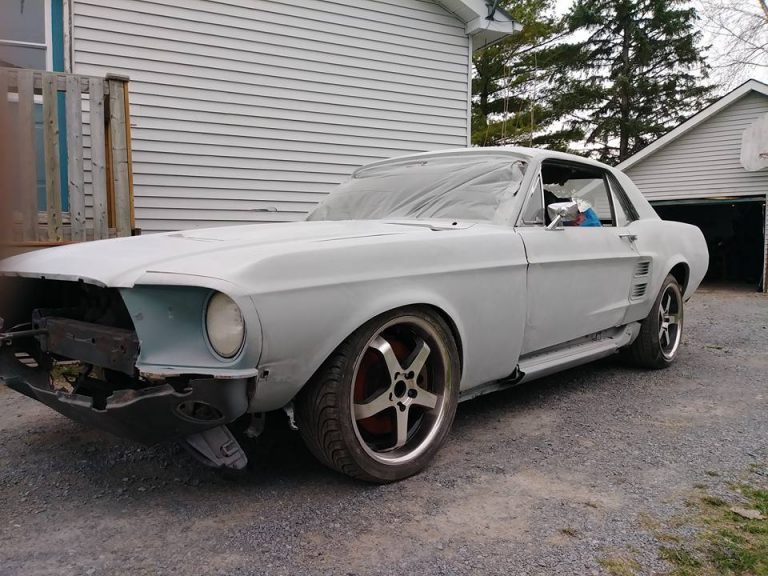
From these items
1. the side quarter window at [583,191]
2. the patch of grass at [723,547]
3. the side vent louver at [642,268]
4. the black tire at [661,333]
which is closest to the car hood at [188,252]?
the side quarter window at [583,191]

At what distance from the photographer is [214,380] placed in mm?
2115

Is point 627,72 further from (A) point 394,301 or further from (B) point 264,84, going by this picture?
(A) point 394,301

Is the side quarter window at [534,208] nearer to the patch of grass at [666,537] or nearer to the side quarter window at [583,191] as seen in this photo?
the side quarter window at [583,191]

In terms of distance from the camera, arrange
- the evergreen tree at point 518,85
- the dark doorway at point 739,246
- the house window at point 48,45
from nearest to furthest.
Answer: the house window at point 48,45
the dark doorway at point 739,246
the evergreen tree at point 518,85

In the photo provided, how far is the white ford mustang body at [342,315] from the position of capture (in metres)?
2.18

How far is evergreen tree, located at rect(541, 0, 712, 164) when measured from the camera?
2630cm

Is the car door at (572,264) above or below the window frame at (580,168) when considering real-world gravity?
below

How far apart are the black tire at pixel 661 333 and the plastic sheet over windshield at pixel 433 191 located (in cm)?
182

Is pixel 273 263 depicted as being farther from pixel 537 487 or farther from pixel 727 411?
pixel 727 411

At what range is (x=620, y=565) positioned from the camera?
202cm

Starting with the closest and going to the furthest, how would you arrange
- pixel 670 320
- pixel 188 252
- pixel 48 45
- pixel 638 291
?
pixel 188 252 → pixel 638 291 → pixel 670 320 → pixel 48 45

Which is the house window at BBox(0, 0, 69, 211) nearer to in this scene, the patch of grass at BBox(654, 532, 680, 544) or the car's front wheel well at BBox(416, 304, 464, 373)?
the car's front wheel well at BBox(416, 304, 464, 373)

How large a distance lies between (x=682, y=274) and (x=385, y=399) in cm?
356

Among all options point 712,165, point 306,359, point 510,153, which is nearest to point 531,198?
point 510,153
